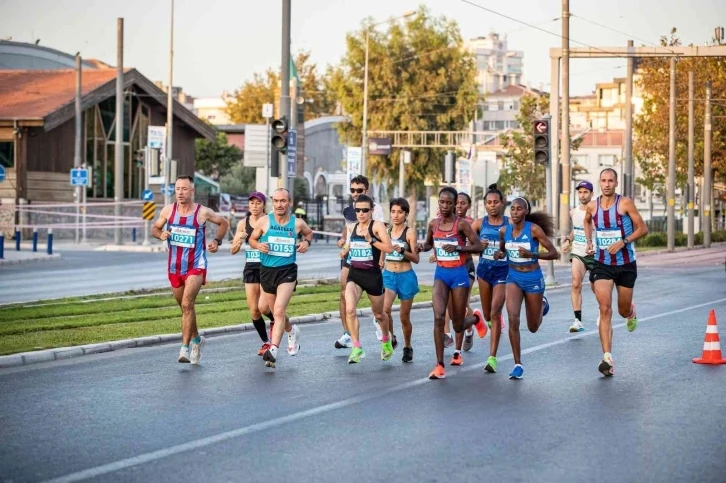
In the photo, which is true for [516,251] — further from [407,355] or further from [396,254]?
[407,355]

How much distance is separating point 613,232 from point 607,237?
8 centimetres

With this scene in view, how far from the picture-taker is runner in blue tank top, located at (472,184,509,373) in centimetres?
1261

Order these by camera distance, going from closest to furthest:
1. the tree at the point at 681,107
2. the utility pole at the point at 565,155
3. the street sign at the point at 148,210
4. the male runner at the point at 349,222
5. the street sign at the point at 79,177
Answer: the male runner at the point at 349,222 → the utility pole at the point at 565,155 → the street sign at the point at 148,210 → the street sign at the point at 79,177 → the tree at the point at 681,107

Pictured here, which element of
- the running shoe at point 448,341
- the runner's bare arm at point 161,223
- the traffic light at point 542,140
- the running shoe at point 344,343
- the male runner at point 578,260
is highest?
the traffic light at point 542,140

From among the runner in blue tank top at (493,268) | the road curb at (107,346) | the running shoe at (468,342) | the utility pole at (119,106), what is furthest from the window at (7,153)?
the runner in blue tank top at (493,268)

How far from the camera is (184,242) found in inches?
522

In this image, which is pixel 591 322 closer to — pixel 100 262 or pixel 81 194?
pixel 100 262

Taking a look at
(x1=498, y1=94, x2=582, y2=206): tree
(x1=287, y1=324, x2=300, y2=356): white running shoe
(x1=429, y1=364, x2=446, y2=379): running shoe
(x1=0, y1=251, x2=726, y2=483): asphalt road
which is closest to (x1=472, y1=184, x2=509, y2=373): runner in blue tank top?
(x1=0, y1=251, x2=726, y2=483): asphalt road

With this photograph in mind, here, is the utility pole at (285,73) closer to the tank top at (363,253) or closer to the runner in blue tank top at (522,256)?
the tank top at (363,253)

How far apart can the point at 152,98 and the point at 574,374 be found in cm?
5361

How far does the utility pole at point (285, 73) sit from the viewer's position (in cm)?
2367

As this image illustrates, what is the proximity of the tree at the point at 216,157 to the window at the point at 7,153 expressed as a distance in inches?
1021

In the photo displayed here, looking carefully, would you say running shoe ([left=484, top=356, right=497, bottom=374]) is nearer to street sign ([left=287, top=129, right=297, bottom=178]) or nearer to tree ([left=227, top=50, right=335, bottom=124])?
street sign ([left=287, top=129, right=297, bottom=178])

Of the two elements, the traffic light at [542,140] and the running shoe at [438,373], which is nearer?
the running shoe at [438,373]
